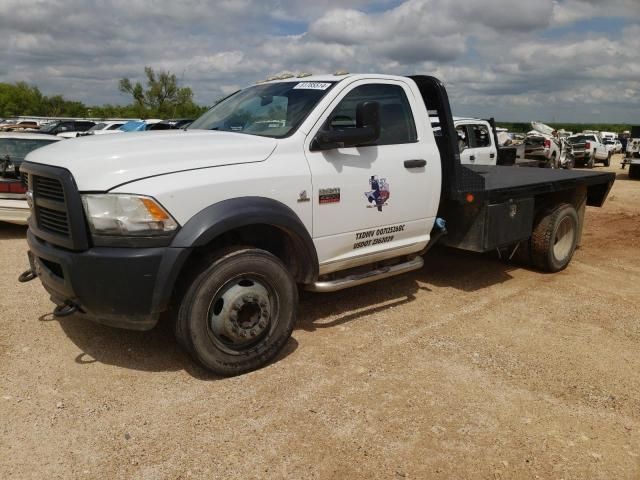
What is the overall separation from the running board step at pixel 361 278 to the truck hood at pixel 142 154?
1122 millimetres

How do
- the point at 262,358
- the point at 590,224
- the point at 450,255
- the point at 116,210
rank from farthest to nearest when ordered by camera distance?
the point at 590,224 → the point at 450,255 → the point at 262,358 → the point at 116,210

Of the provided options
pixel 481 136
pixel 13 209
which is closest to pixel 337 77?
pixel 13 209

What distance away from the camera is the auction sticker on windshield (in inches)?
169

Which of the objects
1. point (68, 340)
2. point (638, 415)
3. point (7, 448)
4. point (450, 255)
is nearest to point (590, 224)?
point (450, 255)

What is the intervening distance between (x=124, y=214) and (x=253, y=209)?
31.4 inches

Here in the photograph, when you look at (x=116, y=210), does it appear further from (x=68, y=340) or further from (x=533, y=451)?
(x=533, y=451)

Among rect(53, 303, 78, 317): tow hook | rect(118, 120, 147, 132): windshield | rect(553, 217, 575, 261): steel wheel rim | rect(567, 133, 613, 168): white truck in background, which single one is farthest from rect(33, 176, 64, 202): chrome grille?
rect(567, 133, 613, 168): white truck in background

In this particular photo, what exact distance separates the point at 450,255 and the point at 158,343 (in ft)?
14.2

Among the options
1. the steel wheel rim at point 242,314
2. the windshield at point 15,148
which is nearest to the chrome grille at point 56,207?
the steel wheel rim at point 242,314

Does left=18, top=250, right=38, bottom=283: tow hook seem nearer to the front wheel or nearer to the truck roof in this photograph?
the front wheel

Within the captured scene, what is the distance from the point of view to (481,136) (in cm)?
1098

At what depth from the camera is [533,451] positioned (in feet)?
9.64

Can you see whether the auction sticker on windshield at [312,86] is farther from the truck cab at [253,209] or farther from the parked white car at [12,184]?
the parked white car at [12,184]

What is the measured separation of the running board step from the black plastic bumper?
1.28 metres
